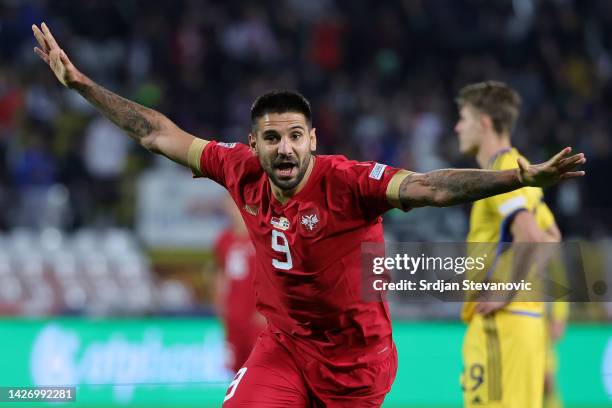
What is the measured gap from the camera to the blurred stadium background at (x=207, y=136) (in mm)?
10875

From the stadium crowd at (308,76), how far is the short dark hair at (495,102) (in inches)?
300

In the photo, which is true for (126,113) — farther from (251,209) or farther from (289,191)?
(289,191)

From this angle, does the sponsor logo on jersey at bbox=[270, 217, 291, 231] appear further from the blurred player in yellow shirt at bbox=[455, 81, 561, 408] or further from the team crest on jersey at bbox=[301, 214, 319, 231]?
the blurred player in yellow shirt at bbox=[455, 81, 561, 408]

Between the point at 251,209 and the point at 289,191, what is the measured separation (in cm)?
28

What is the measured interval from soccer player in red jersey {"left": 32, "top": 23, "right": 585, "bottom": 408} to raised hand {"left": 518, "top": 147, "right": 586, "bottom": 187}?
2.20 feet

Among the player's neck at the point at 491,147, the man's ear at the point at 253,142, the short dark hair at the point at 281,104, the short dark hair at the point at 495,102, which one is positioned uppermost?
the short dark hair at the point at 495,102

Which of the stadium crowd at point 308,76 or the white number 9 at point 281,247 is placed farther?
the stadium crowd at point 308,76

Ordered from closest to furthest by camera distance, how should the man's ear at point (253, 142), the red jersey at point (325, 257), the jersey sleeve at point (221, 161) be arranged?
the red jersey at point (325, 257) → the man's ear at point (253, 142) → the jersey sleeve at point (221, 161)

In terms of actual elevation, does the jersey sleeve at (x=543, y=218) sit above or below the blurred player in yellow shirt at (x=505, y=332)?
above

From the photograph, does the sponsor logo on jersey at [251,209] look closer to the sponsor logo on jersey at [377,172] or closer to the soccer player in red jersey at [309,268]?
the soccer player in red jersey at [309,268]

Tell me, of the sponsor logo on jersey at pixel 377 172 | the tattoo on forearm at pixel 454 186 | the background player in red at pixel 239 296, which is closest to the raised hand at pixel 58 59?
the sponsor logo on jersey at pixel 377 172

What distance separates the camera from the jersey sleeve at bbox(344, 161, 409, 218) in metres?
4.81

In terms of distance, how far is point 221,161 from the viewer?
556cm

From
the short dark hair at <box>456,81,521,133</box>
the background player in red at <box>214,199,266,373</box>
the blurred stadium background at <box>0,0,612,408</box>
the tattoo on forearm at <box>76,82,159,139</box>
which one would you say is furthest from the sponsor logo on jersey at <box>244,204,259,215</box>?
the blurred stadium background at <box>0,0,612,408</box>
